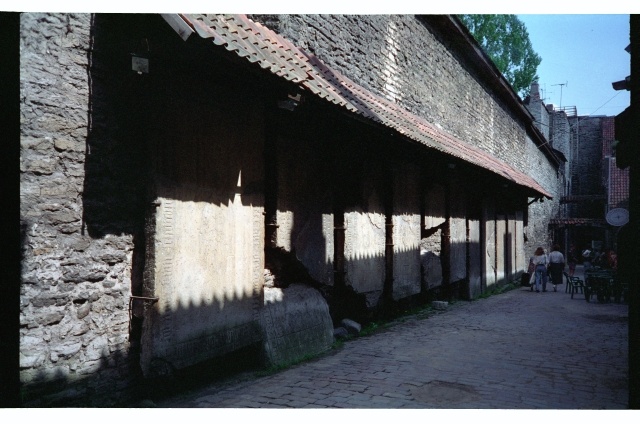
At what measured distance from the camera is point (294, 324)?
5871 millimetres

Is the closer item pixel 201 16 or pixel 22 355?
pixel 22 355

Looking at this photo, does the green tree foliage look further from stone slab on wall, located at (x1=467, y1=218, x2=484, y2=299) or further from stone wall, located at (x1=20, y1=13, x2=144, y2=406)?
stone wall, located at (x1=20, y1=13, x2=144, y2=406)

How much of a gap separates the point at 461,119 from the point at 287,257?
33.2ft

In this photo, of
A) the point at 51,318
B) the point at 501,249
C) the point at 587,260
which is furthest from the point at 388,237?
the point at 587,260

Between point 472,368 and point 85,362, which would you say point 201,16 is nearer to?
point 85,362

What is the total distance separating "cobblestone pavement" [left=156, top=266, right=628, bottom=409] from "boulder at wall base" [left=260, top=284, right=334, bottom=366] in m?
0.22

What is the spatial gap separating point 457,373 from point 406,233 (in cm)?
411

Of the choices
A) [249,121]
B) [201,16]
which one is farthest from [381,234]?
[201,16]

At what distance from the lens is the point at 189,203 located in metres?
4.48

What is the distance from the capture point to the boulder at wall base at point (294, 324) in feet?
17.9

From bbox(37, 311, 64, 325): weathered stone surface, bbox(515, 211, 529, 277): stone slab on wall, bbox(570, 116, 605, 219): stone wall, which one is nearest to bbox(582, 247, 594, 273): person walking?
bbox(515, 211, 529, 277): stone slab on wall

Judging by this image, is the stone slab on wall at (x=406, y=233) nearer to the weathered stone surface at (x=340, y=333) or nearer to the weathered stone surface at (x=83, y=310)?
the weathered stone surface at (x=340, y=333)

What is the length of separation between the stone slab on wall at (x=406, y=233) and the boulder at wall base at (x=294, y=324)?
8.56 ft

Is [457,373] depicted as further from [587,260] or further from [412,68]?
[587,260]
